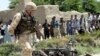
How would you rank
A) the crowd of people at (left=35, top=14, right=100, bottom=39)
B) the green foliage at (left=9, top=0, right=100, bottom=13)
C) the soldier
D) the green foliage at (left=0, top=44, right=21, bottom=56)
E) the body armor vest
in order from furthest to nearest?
the green foliage at (left=9, top=0, right=100, bottom=13), the crowd of people at (left=35, top=14, right=100, bottom=39), the green foliage at (left=0, top=44, right=21, bottom=56), the body armor vest, the soldier

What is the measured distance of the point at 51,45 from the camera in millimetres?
16344

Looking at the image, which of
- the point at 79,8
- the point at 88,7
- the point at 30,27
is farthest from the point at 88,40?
the point at 88,7

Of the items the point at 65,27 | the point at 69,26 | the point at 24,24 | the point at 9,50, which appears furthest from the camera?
the point at 65,27

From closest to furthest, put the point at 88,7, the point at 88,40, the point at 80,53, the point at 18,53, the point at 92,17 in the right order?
the point at 18,53, the point at 80,53, the point at 88,40, the point at 92,17, the point at 88,7

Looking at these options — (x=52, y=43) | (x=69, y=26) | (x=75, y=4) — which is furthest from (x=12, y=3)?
(x=52, y=43)

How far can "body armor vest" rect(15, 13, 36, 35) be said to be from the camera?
31.3ft

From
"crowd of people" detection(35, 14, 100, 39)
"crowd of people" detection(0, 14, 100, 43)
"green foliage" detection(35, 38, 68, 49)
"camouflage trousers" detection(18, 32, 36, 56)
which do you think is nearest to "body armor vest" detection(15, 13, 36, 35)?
"camouflage trousers" detection(18, 32, 36, 56)

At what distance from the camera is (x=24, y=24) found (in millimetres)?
9617

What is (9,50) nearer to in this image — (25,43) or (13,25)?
(25,43)

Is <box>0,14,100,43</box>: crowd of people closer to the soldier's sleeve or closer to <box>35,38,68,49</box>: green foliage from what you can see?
<box>35,38,68,49</box>: green foliage

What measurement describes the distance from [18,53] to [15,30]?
4338 mm

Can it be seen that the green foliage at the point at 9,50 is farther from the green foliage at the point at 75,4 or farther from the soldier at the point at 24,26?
the green foliage at the point at 75,4

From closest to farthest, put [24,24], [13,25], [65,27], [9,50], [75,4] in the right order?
[13,25]
[24,24]
[9,50]
[65,27]
[75,4]

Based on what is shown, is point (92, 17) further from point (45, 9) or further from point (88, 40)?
point (88, 40)
